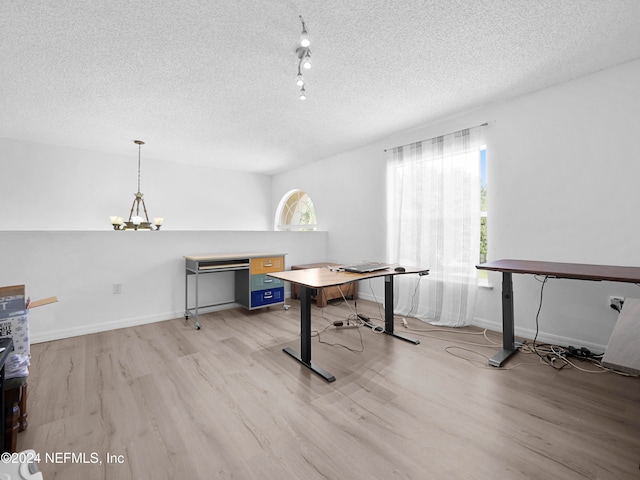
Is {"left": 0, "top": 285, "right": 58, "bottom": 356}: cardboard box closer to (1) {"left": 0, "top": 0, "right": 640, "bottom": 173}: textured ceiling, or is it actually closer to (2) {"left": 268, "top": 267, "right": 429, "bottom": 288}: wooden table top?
(2) {"left": 268, "top": 267, "right": 429, "bottom": 288}: wooden table top

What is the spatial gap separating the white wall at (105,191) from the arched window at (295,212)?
0.53 metres

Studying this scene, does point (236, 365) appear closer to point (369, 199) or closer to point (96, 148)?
point (369, 199)

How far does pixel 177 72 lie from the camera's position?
2.42 m

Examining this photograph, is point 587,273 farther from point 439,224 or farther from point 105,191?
point 105,191

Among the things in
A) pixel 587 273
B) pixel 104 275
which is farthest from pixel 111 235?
Result: pixel 587 273

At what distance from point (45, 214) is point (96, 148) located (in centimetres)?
130

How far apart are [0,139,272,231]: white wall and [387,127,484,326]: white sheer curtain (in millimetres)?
3785

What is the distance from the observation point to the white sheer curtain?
3121 millimetres

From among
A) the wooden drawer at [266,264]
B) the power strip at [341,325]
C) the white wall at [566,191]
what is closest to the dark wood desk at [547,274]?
the white wall at [566,191]

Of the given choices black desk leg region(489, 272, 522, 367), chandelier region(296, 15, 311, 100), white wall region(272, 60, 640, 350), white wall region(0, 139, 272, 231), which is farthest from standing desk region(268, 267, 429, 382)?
white wall region(0, 139, 272, 231)

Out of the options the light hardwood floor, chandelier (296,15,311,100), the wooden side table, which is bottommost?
the light hardwood floor

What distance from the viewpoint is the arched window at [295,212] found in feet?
19.3

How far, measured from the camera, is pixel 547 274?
6.40 feet

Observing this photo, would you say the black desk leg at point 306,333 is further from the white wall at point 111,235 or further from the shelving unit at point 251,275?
the white wall at point 111,235
